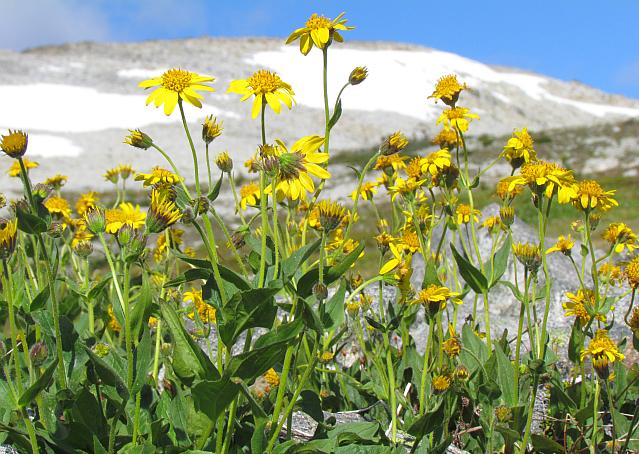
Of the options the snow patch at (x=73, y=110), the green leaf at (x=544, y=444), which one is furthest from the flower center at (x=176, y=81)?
the snow patch at (x=73, y=110)

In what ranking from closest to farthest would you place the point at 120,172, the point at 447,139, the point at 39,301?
the point at 39,301 < the point at 447,139 < the point at 120,172

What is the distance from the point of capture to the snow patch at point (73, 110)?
4309 centimetres

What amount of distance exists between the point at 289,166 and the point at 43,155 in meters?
39.6

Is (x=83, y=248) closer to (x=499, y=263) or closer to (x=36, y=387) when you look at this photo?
(x=36, y=387)

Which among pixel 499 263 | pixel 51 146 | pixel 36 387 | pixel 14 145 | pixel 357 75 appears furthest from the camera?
pixel 51 146

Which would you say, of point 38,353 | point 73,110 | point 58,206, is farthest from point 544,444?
point 73,110

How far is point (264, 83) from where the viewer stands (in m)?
2.47

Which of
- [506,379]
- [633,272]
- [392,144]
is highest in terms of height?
[392,144]

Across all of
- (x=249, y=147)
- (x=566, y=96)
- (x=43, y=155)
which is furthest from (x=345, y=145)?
(x=566, y=96)

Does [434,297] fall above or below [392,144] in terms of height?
below

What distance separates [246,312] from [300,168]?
52cm

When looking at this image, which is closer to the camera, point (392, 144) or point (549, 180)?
point (549, 180)

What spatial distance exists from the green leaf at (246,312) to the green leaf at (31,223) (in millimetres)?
627

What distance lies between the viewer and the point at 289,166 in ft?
7.22
